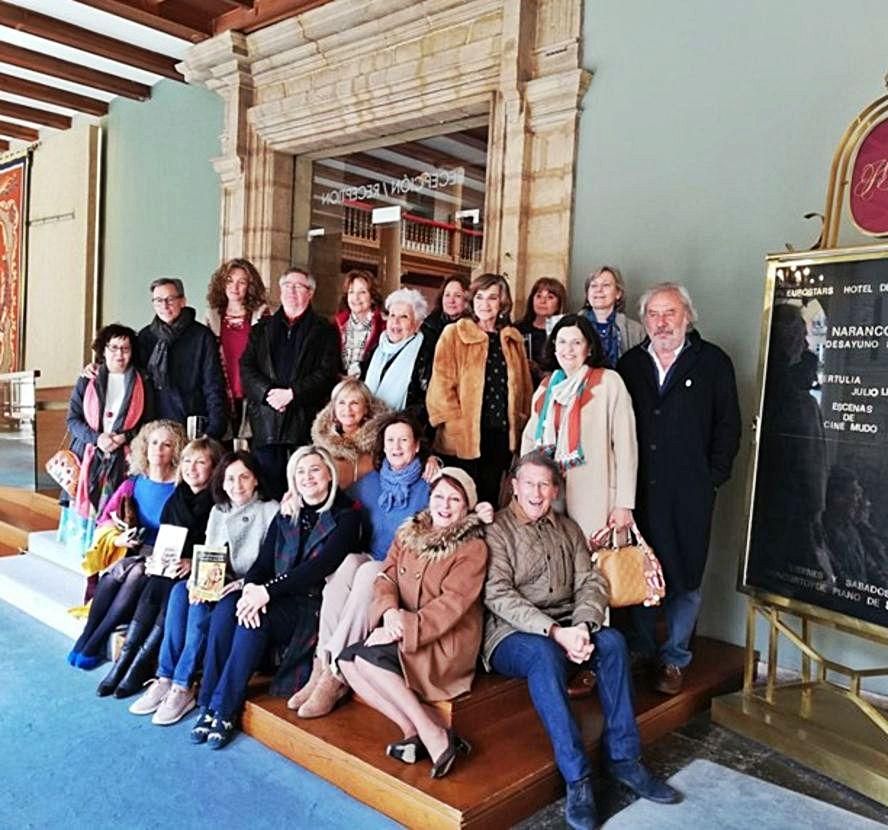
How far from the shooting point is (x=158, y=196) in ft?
24.5

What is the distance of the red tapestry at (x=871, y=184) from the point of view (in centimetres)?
285

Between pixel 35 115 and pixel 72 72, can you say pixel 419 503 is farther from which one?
pixel 35 115

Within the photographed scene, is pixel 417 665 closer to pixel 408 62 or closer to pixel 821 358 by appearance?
Result: pixel 821 358

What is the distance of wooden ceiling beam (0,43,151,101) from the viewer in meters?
6.67

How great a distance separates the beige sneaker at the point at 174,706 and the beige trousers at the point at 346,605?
0.61 meters

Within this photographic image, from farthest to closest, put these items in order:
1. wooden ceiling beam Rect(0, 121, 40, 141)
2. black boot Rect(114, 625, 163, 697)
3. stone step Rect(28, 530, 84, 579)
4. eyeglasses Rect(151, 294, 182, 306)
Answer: wooden ceiling beam Rect(0, 121, 40, 141)
stone step Rect(28, 530, 84, 579)
eyeglasses Rect(151, 294, 182, 306)
black boot Rect(114, 625, 163, 697)

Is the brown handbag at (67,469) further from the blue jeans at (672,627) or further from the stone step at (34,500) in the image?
the blue jeans at (672,627)

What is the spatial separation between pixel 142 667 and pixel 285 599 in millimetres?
794

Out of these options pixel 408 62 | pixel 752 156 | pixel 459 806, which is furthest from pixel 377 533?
pixel 408 62

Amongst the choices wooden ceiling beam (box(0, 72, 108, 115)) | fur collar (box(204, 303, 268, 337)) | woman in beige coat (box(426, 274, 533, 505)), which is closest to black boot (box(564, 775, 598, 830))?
woman in beige coat (box(426, 274, 533, 505))

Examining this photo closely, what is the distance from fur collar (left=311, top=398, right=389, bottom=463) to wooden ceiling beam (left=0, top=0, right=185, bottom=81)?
14.8 feet

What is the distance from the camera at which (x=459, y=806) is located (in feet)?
7.59

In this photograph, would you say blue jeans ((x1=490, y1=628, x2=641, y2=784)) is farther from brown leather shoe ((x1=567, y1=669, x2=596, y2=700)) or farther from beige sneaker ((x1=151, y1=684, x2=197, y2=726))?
beige sneaker ((x1=151, y1=684, x2=197, y2=726))

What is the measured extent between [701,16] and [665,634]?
3.02 metres
